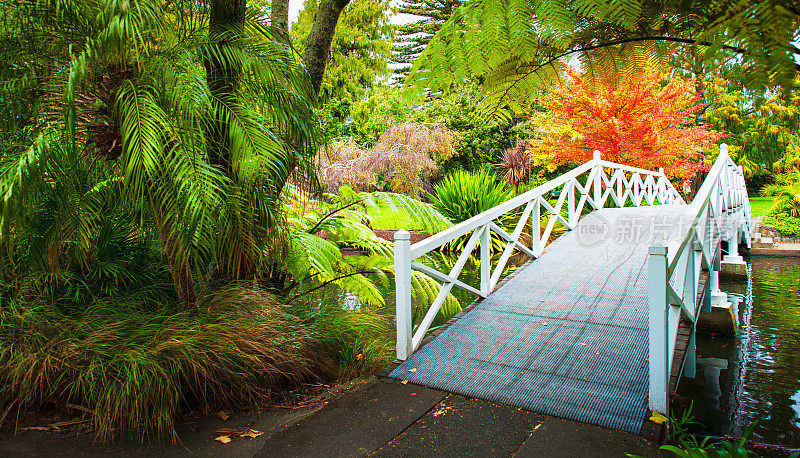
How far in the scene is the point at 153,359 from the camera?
2572 millimetres

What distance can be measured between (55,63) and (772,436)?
17.9ft

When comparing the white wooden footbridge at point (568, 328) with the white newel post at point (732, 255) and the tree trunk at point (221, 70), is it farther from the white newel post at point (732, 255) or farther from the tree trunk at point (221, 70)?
the white newel post at point (732, 255)

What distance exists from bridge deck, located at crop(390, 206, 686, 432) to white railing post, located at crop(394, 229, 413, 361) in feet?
0.37

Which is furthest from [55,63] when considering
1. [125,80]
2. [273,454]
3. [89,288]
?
[273,454]

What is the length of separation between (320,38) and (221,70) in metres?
1.26

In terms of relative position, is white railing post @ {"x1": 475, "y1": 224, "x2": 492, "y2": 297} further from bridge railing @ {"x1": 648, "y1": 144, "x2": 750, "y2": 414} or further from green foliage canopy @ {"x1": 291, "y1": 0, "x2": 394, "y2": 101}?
green foliage canopy @ {"x1": 291, "y1": 0, "x2": 394, "y2": 101}

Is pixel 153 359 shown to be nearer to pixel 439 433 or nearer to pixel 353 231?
A: pixel 439 433

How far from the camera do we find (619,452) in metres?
2.28

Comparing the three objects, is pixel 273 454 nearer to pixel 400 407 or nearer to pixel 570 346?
pixel 400 407

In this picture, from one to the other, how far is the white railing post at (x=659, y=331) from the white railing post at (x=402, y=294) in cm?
162

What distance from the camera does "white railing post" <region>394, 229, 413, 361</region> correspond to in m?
3.54

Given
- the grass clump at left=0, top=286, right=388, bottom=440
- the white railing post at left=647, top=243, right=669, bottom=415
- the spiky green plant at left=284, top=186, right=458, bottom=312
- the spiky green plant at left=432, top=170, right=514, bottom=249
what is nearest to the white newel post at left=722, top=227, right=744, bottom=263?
the spiky green plant at left=432, top=170, right=514, bottom=249

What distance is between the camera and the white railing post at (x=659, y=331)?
265 cm

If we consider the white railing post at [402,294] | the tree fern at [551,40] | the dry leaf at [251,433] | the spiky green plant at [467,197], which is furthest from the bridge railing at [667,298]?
the spiky green plant at [467,197]
